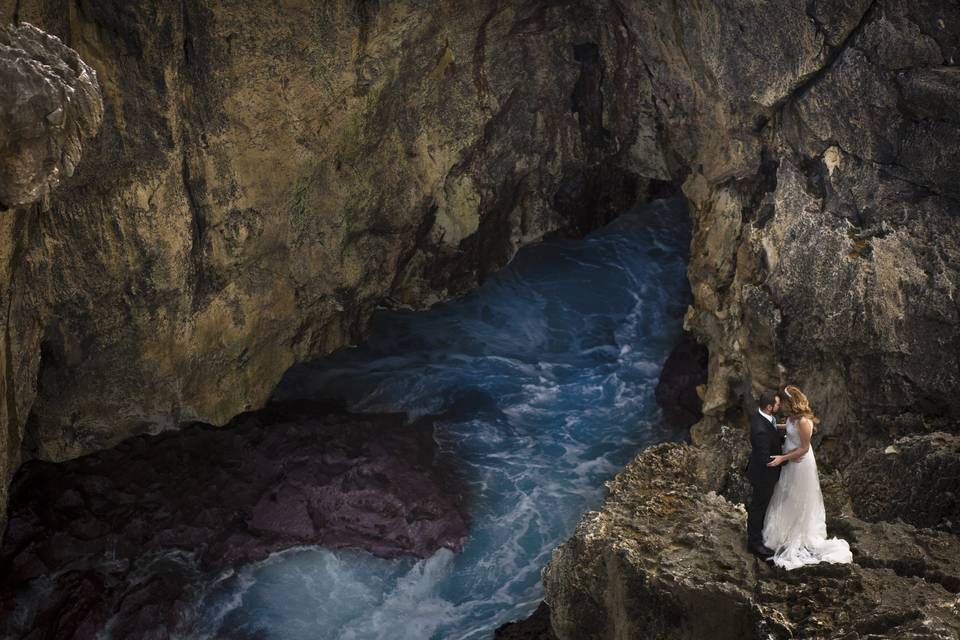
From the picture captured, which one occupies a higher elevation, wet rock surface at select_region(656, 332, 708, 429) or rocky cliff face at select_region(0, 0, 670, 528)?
rocky cliff face at select_region(0, 0, 670, 528)

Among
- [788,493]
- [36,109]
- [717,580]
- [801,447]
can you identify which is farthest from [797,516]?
[36,109]

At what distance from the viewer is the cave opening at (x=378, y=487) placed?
36.1 feet

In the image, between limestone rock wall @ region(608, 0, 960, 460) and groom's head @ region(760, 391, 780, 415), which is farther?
limestone rock wall @ region(608, 0, 960, 460)

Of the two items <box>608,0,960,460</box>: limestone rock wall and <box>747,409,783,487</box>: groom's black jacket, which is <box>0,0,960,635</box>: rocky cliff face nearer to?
<box>608,0,960,460</box>: limestone rock wall

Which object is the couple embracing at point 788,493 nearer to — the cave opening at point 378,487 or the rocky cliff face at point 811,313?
the rocky cliff face at point 811,313

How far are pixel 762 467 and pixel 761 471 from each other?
3 cm

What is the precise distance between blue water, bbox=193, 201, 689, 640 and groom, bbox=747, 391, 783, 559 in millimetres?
4034

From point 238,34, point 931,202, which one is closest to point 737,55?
point 931,202

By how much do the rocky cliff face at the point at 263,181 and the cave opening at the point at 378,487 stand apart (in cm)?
60

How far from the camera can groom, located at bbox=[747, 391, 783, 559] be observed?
734cm

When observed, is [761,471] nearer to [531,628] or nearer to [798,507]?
[798,507]

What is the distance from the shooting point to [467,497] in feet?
41.0

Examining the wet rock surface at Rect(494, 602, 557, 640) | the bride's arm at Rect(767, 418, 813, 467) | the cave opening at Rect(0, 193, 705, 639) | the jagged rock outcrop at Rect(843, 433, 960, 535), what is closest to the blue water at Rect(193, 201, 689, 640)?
the cave opening at Rect(0, 193, 705, 639)

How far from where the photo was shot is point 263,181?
1230 cm
